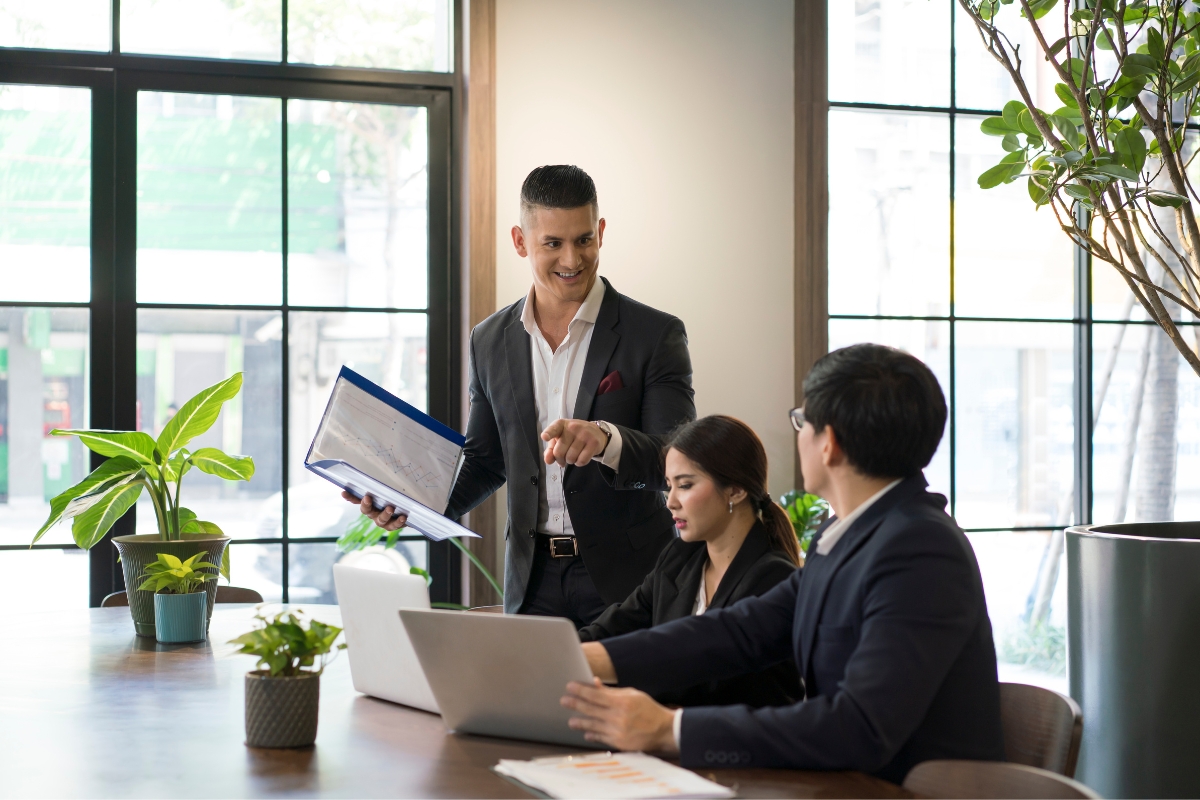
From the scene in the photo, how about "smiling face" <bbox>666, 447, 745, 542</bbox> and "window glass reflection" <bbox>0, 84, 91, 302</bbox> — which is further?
"window glass reflection" <bbox>0, 84, 91, 302</bbox>

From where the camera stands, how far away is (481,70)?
3.67 metres

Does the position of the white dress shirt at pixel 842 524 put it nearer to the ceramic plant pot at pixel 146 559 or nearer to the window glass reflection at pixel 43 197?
the ceramic plant pot at pixel 146 559

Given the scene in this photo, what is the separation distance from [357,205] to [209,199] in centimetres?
50

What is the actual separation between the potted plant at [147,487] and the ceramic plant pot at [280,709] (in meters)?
1.02

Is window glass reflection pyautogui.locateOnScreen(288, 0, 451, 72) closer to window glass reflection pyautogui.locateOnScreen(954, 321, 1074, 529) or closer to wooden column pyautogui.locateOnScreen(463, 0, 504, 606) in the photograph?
wooden column pyautogui.locateOnScreen(463, 0, 504, 606)

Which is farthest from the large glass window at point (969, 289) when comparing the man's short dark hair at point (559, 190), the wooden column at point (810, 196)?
the man's short dark hair at point (559, 190)

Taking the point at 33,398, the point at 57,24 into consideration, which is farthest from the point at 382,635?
the point at 57,24

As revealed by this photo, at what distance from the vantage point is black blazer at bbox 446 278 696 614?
233cm

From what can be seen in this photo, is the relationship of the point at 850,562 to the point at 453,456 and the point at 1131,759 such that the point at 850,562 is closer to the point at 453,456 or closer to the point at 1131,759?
the point at 453,456

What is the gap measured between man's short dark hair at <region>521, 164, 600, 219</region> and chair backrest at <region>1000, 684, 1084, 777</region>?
133cm

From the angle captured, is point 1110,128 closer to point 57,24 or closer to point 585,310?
point 585,310

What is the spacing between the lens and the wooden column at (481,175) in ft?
12.0

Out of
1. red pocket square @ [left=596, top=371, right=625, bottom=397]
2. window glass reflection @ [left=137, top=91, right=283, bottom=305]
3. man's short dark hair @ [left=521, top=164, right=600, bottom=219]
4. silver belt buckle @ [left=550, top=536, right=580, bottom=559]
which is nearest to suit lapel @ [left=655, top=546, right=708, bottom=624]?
silver belt buckle @ [left=550, top=536, right=580, bottom=559]

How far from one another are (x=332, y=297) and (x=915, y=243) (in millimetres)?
2235
